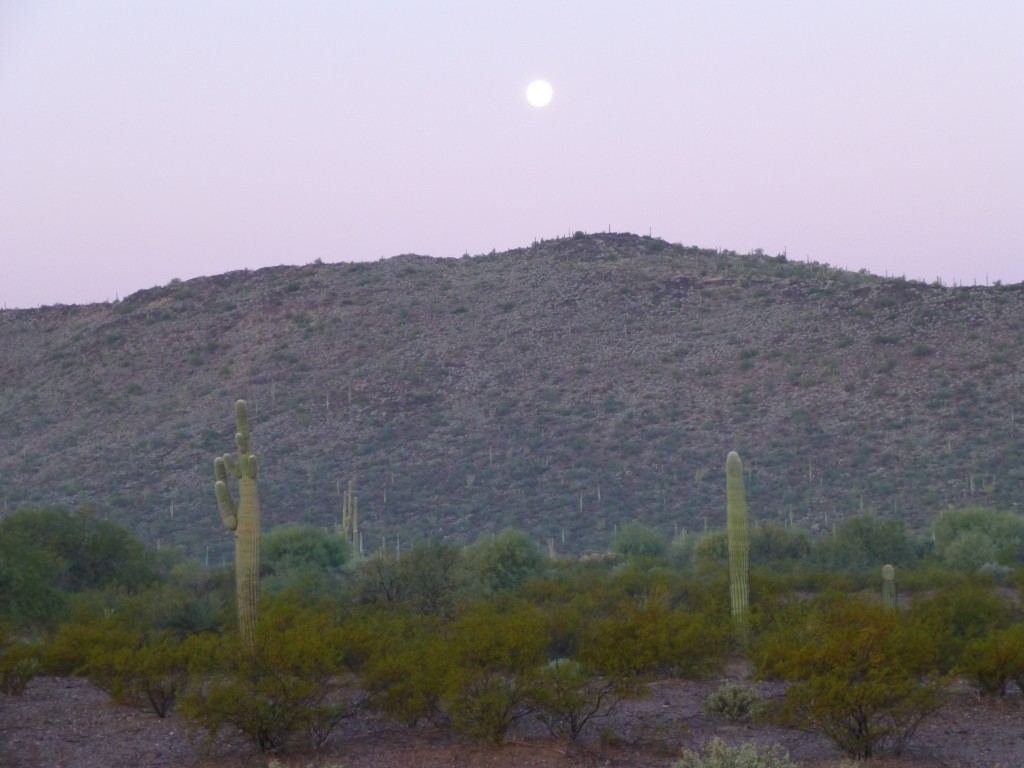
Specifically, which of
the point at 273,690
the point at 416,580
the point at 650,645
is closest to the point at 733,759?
the point at 650,645

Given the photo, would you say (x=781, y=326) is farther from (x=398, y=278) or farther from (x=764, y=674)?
(x=764, y=674)

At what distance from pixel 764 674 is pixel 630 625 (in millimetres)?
1435

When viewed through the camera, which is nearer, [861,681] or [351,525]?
[861,681]

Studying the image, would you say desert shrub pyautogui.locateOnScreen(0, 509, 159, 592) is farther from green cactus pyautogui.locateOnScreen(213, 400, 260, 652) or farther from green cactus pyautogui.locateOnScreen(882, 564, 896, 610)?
green cactus pyautogui.locateOnScreen(882, 564, 896, 610)

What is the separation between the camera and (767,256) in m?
62.2

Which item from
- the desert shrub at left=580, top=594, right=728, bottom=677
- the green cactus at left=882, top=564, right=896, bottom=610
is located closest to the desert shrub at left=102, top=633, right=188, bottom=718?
the desert shrub at left=580, top=594, right=728, bottom=677

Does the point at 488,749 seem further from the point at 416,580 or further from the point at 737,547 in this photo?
the point at 416,580

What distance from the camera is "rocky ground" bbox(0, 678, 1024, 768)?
12.3 meters

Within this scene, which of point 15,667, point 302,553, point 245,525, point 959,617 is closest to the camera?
point 15,667

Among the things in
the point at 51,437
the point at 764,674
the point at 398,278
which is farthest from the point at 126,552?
the point at 398,278

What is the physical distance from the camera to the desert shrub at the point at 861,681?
39.1 feet

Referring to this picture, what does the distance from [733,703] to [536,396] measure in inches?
1311

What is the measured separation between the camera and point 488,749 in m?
12.5

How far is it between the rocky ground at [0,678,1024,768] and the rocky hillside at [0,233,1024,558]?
2278 centimetres
